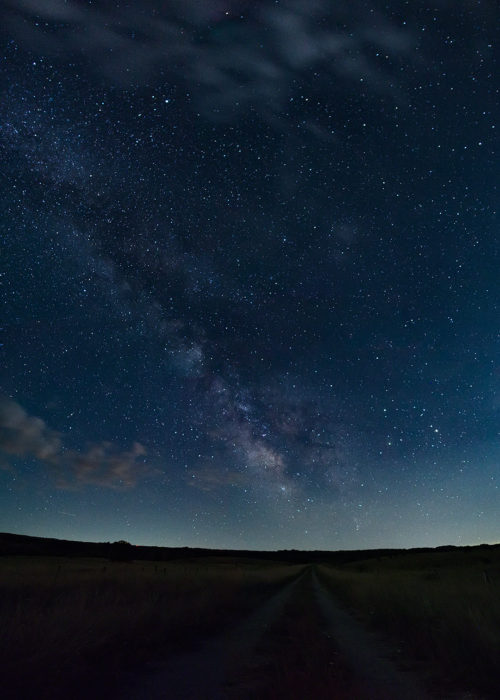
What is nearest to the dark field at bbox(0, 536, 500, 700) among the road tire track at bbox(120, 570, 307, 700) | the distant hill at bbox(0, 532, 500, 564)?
the road tire track at bbox(120, 570, 307, 700)

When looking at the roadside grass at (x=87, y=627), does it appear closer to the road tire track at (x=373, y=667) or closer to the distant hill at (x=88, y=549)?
the road tire track at (x=373, y=667)

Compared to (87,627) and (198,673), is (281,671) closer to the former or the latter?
(198,673)

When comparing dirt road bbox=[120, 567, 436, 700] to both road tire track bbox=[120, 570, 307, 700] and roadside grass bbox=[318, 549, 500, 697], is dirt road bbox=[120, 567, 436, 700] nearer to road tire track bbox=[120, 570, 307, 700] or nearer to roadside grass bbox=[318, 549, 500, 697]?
road tire track bbox=[120, 570, 307, 700]

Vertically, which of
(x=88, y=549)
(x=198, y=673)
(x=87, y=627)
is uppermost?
(x=198, y=673)

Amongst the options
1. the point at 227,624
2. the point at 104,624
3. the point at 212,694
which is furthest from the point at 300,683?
the point at 227,624

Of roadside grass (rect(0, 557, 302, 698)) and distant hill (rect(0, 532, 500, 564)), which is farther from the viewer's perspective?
distant hill (rect(0, 532, 500, 564))

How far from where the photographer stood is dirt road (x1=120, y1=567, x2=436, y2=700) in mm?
5461

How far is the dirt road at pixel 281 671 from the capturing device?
5.46 meters

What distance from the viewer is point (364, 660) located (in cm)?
778

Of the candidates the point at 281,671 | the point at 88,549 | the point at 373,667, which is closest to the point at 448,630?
the point at 373,667

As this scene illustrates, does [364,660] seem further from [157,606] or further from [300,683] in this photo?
[157,606]

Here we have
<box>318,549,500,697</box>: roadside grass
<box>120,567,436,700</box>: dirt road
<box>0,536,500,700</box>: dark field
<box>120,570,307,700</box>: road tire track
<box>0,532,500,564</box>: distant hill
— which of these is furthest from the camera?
<box>0,532,500,564</box>: distant hill

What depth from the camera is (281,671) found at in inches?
257

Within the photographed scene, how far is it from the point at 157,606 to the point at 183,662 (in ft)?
21.2
